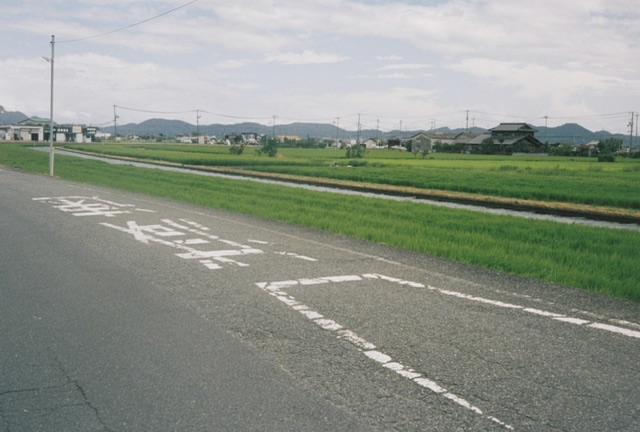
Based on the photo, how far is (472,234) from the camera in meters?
13.2

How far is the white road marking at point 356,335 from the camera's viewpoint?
4395mm

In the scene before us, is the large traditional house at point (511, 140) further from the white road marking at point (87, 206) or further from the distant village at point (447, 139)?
the white road marking at point (87, 206)

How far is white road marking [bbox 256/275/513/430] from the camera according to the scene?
439 centimetres

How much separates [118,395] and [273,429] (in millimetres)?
1276

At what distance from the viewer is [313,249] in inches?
412

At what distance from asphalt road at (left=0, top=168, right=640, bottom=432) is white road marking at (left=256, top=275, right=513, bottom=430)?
0.02 metres

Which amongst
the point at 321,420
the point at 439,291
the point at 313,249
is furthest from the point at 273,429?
the point at 313,249

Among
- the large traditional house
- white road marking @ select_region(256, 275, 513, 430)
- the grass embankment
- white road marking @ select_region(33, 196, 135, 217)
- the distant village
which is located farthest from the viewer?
the distant village

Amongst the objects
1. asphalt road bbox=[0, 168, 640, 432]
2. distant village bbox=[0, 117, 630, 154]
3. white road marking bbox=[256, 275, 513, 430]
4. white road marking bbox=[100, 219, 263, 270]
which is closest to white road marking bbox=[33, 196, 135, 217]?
white road marking bbox=[100, 219, 263, 270]

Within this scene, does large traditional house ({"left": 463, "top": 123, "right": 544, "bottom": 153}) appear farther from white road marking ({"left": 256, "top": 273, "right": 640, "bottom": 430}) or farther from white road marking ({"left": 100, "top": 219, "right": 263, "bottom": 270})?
white road marking ({"left": 256, "top": 273, "right": 640, "bottom": 430})

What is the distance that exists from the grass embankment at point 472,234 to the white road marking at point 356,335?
2.77 meters

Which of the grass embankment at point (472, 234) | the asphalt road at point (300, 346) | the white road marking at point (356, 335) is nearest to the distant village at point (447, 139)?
the grass embankment at point (472, 234)

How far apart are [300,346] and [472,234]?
8.60 m

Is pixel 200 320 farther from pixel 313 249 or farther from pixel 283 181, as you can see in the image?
pixel 283 181
